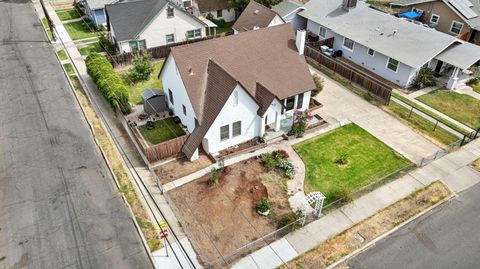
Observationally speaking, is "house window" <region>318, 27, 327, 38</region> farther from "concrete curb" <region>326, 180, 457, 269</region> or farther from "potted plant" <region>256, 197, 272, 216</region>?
"potted plant" <region>256, 197, 272, 216</region>

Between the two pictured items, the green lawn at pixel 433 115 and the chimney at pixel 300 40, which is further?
the green lawn at pixel 433 115

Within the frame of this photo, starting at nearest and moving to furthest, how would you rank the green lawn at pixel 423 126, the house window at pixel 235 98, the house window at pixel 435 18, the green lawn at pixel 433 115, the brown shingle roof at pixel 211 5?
the house window at pixel 235 98
the green lawn at pixel 423 126
the green lawn at pixel 433 115
the house window at pixel 435 18
the brown shingle roof at pixel 211 5

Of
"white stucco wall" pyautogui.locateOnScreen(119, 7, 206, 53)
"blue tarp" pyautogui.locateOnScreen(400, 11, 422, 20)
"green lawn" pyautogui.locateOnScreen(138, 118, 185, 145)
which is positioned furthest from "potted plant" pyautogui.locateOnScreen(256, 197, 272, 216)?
"blue tarp" pyautogui.locateOnScreen(400, 11, 422, 20)

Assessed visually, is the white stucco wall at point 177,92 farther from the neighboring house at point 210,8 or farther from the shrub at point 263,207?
the neighboring house at point 210,8

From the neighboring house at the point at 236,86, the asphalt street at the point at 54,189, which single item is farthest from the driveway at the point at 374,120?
the asphalt street at the point at 54,189

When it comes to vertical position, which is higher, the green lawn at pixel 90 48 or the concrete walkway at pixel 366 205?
the green lawn at pixel 90 48

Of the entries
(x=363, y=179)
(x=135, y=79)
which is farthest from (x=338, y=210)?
(x=135, y=79)

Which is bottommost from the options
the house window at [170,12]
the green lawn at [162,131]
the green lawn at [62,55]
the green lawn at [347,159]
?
the green lawn at [347,159]

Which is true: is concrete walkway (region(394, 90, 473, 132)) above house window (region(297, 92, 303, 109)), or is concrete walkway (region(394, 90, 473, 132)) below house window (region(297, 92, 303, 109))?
below
